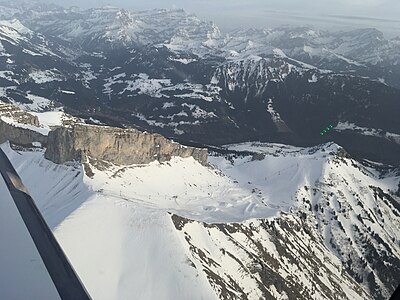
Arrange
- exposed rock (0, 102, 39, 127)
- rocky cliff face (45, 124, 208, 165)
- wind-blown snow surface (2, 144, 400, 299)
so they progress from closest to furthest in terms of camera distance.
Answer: wind-blown snow surface (2, 144, 400, 299) < rocky cliff face (45, 124, 208, 165) < exposed rock (0, 102, 39, 127)

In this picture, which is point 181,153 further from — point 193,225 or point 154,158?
point 193,225

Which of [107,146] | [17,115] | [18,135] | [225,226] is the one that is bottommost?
[225,226]

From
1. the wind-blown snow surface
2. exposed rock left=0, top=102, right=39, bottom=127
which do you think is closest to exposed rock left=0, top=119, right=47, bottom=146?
the wind-blown snow surface

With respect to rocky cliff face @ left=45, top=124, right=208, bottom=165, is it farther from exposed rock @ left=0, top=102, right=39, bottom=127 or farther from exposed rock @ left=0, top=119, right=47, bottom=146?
exposed rock @ left=0, top=102, right=39, bottom=127

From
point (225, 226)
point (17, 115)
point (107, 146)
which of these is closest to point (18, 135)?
point (17, 115)

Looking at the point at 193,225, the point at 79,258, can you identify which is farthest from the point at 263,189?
the point at 79,258

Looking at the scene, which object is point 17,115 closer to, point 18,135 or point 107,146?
point 18,135
